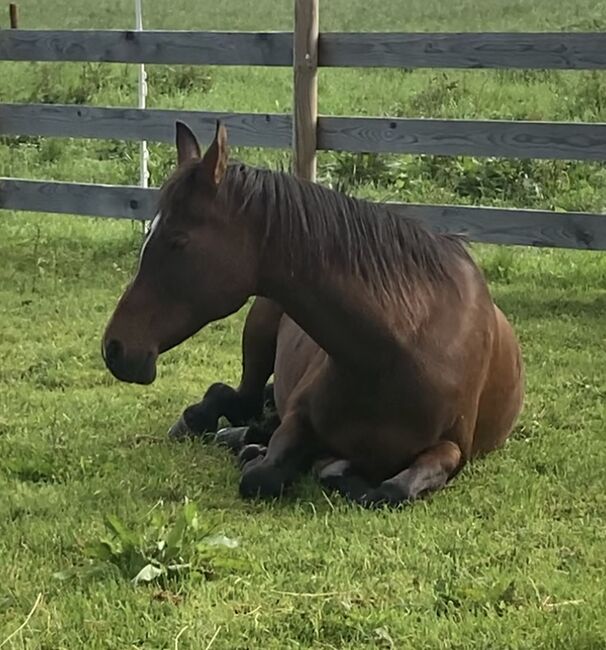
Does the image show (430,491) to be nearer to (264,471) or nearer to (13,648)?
(264,471)

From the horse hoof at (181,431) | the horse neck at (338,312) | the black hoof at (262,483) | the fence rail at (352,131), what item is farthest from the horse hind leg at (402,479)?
the fence rail at (352,131)

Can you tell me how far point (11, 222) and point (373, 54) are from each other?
3.62m

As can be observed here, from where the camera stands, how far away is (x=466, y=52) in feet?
25.0

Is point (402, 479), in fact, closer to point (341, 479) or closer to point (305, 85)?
point (341, 479)

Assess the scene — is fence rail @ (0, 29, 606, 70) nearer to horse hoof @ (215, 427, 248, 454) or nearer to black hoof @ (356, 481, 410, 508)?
horse hoof @ (215, 427, 248, 454)

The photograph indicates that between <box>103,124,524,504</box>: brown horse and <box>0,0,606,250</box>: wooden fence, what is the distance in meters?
2.98

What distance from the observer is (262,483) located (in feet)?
13.5

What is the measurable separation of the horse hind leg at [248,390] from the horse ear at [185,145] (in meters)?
1.04

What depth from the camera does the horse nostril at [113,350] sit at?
3943 mm

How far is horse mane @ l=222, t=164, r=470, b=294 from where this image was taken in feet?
12.9

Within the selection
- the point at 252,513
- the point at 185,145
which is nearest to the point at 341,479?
the point at 252,513

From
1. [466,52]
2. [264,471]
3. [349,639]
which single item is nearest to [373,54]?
[466,52]

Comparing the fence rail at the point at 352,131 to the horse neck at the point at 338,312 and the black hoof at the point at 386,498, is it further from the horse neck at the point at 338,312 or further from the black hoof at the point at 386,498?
the black hoof at the point at 386,498

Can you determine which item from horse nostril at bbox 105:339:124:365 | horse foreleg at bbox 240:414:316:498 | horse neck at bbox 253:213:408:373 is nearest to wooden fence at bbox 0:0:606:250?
horse foreleg at bbox 240:414:316:498
